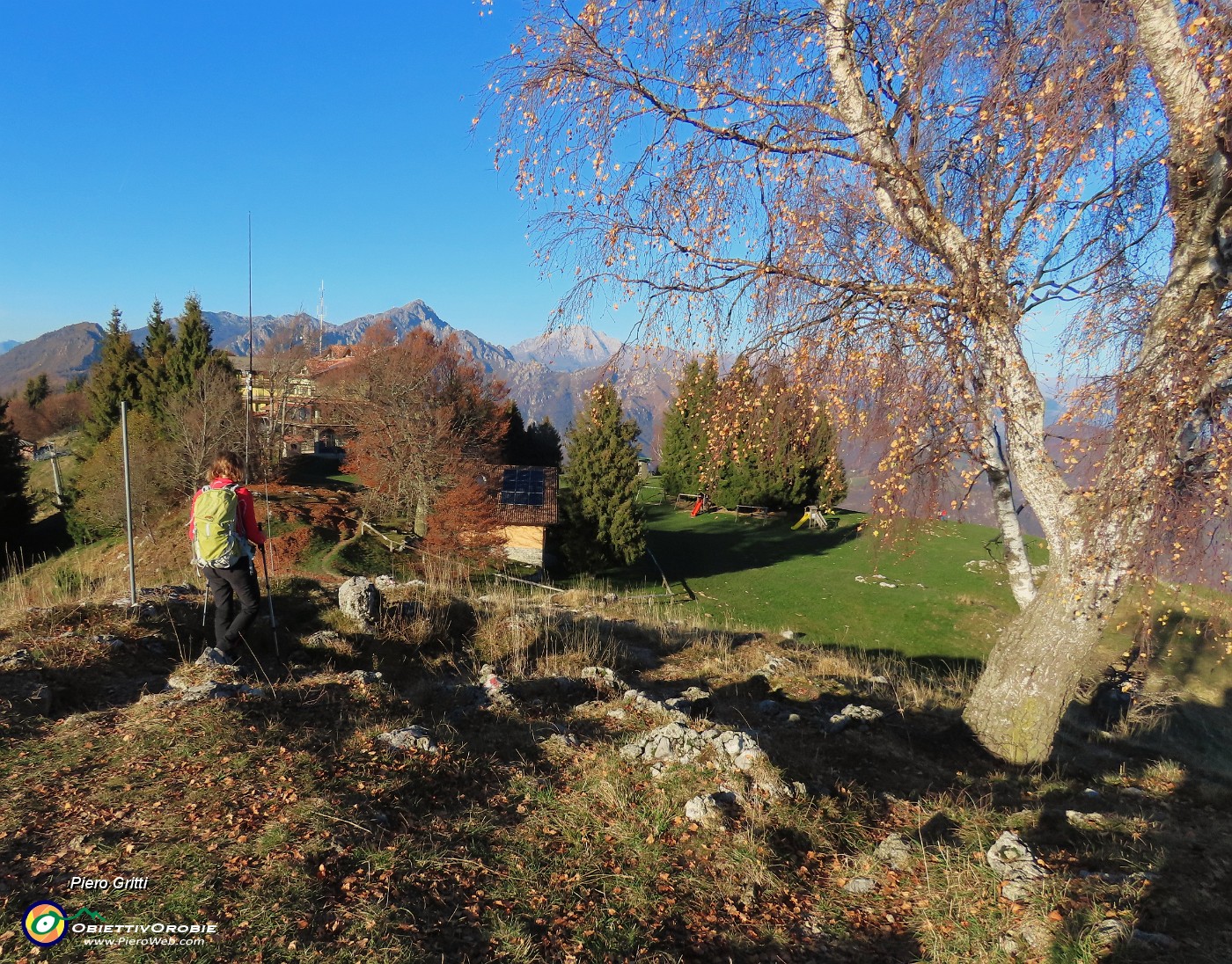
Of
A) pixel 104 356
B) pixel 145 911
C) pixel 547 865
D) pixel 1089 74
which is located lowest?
pixel 547 865

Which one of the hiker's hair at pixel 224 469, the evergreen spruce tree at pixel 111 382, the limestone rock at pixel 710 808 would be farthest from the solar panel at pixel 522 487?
the limestone rock at pixel 710 808

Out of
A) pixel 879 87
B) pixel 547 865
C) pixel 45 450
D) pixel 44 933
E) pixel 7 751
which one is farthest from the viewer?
pixel 45 450

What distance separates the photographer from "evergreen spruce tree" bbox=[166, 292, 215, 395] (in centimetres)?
3422

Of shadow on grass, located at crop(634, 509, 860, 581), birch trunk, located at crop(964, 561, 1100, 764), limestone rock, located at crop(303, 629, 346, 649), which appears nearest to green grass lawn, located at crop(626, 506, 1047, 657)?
shadow on grass, located at crop(634, 509, 860, 581)

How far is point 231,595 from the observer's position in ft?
18.1

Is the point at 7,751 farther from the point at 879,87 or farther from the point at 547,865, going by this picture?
the point at 879,87

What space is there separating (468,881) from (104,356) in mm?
43657

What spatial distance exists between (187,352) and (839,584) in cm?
3489

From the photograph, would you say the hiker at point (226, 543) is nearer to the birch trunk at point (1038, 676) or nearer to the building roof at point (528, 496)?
the birch trunk at point (1038, 676)

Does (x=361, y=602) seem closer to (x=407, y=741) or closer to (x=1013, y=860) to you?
(x=407, y=741)

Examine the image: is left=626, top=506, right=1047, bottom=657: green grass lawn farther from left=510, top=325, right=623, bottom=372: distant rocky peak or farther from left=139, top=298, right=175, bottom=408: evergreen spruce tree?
left=139, top=298, right=175, bottom=408: evergreen spruce tree

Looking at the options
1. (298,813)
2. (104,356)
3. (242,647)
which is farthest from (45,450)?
(298,813)

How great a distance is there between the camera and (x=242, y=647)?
19.1 ft

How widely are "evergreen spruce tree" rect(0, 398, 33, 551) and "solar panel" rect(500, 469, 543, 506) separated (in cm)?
2075
